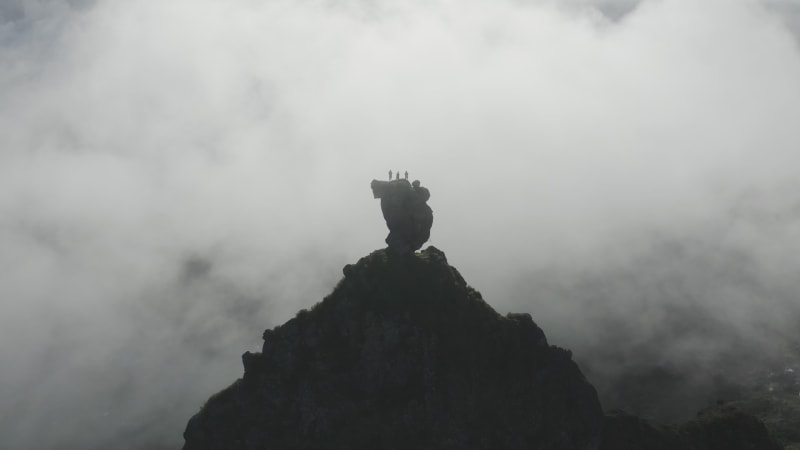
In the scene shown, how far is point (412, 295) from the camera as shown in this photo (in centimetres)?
12050

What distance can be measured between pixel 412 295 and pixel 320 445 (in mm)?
A: 27916

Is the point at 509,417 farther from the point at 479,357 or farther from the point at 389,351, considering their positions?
the point at 389,351

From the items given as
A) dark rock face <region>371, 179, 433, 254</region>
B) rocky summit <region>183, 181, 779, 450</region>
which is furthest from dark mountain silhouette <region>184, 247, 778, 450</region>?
dark rock face <region>371, 179, 433, 254</region>

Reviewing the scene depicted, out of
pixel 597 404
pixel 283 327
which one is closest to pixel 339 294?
pixel 283 327

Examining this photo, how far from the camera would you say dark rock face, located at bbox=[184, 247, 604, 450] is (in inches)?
4427

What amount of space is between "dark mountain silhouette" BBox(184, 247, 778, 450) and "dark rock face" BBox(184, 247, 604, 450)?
17cm

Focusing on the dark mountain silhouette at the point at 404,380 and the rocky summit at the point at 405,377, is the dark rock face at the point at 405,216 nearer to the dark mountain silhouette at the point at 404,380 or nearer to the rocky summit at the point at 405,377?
the rocky summit at the point at 405,377

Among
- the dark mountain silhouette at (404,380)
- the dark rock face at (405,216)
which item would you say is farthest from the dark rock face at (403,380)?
the dark rock face at (405,216)

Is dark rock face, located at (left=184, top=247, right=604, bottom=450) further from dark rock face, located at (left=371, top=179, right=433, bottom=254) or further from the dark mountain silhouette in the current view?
dark rock face, located at (left=371, top=179, right=433, bottom=254)

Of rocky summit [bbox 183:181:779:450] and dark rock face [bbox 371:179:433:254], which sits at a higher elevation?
dark rock face [bbox 371:179:433:254]

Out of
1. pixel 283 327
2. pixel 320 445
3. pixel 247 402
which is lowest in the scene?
pixel 320 445

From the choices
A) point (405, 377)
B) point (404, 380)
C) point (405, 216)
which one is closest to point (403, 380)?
point (404, 380)

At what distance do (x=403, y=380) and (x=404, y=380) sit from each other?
16 centimetres

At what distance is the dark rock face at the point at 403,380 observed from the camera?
369 ft
